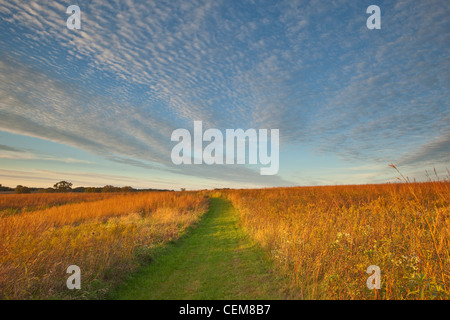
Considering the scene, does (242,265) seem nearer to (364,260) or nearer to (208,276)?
(208,276)

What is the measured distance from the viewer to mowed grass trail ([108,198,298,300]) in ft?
15.5

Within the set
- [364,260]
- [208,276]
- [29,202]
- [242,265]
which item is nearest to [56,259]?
[208,276]

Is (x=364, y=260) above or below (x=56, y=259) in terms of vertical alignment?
above

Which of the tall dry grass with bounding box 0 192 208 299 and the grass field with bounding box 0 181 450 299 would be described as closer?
the grass field with bounding box 0 181 450 299

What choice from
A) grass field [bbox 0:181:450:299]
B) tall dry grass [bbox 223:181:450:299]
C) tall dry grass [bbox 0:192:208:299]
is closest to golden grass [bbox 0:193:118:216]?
tall dry grass [bbox 0:192:208:299]

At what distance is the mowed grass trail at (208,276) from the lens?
15.5 feet

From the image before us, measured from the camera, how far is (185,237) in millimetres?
10039

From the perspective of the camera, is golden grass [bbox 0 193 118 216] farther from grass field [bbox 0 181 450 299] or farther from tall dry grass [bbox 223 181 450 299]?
tall dry grass [bbox 223 181 450 299]

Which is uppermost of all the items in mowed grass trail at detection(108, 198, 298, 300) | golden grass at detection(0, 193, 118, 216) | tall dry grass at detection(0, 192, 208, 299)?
tall dry grass at detection(0, 192, 208, 299)

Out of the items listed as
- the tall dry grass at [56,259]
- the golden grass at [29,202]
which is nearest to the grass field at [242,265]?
the tall dry grass at [56,259]

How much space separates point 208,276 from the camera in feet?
18.7

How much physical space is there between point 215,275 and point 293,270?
6.66 feet
